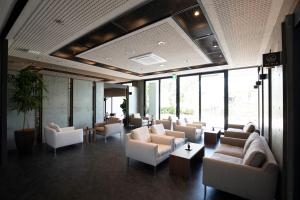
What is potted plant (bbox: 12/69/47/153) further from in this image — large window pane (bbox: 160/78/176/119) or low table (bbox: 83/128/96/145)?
large window pane (bbox: 160/78/176/119)

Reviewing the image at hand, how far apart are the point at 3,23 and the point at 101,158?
11.8 feet

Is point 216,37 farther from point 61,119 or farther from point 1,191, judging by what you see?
point 61,119

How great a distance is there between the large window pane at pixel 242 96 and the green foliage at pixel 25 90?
7.62 m

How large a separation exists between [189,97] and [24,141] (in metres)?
7.01

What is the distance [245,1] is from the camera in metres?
2.04

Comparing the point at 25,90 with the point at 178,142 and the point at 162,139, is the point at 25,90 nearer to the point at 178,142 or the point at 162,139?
the point at 162,139

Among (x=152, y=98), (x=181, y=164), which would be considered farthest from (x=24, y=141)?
(x=152, y=98)

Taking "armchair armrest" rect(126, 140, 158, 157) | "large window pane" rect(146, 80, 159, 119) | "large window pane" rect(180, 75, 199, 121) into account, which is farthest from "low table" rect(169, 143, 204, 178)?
"large window pane" rect(146, 80, 159, 119)

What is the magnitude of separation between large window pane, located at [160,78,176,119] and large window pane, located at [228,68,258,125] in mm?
2954

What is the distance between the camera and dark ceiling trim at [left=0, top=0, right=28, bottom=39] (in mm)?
2135

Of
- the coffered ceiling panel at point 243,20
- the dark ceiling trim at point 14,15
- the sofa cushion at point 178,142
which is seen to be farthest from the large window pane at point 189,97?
the dark ceiling trim at point 14,15

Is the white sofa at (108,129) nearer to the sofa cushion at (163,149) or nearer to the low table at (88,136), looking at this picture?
the low table at (88,136)

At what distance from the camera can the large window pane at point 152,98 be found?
30.3 feet

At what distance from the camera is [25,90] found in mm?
4250
